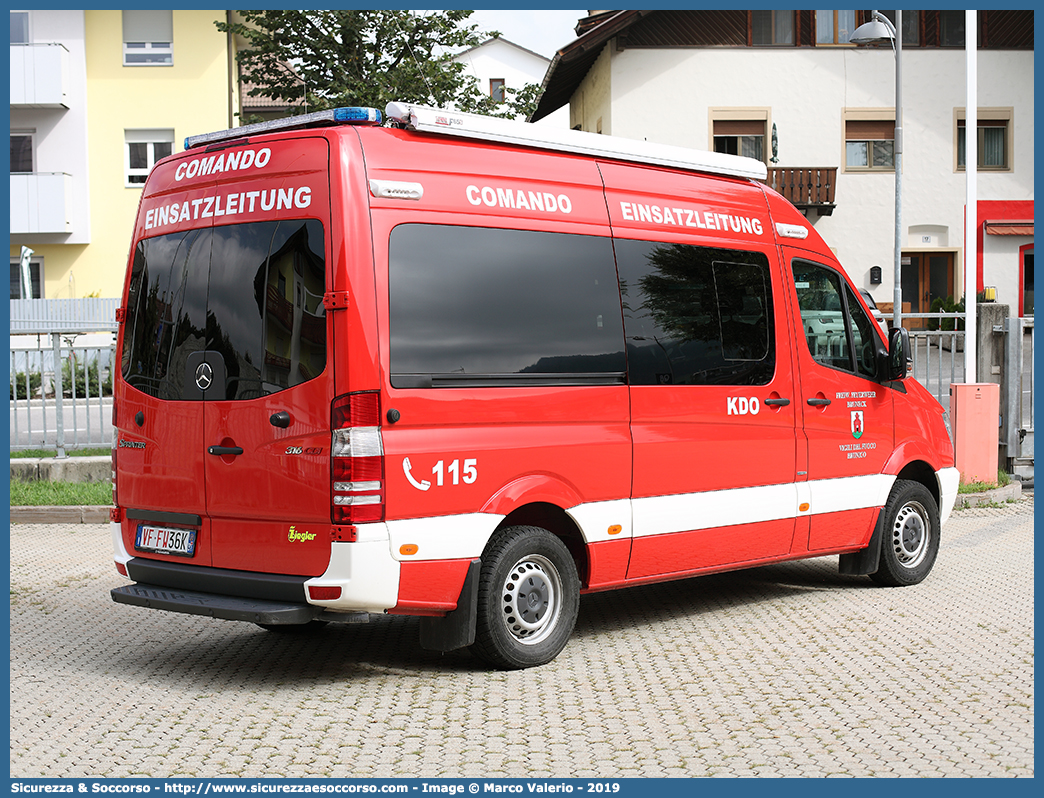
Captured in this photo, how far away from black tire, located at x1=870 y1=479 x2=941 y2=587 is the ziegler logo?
4.47 m

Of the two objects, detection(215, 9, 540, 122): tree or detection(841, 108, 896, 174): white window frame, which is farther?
detection(841, 108, 896, 174): white window frame

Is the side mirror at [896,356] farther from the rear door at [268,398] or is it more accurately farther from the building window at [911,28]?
the building window at [911,28]

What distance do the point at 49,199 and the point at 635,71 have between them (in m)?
15.8

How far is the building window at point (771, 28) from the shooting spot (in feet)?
101

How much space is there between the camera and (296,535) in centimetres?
588

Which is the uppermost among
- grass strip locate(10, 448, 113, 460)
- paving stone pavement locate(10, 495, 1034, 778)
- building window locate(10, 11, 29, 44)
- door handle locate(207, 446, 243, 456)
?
building window locate(10, 11, 29, 44)

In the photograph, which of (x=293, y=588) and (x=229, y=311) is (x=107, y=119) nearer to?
(x=229, y=311)

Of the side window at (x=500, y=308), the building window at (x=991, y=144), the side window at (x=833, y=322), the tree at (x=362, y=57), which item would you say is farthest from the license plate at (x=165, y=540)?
the building window at (x=991, y=144)

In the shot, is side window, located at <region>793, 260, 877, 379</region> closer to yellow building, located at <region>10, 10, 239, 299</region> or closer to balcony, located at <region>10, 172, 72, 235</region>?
yellow building, located at <region>10, 10, 239, 299</region>

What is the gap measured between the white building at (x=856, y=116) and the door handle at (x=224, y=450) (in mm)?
25437

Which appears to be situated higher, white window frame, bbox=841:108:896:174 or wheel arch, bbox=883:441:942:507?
white window frame, bbox=841:108:896:174

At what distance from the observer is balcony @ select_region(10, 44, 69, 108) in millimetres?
32625

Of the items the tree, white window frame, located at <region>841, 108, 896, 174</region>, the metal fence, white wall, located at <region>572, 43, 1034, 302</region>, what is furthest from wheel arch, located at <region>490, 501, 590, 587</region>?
white window frame, located at <region>841, 108, 896, 174</region>

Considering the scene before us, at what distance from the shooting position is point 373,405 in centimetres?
576
